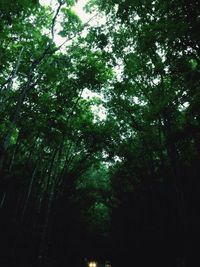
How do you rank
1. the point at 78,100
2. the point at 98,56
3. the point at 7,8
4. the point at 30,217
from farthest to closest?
the point at 30,217, the point at 78,100, the point at 98,56, the point at 7,8

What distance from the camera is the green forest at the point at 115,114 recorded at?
300 inches

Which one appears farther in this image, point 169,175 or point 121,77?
point 169,175

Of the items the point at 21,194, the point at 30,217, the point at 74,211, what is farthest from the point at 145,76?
the point at 74,211

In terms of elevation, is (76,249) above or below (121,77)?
below

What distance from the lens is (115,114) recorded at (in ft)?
55.0

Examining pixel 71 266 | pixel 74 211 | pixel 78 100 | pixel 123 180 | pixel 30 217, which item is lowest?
pixel 71 266

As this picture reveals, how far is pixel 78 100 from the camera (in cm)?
1731

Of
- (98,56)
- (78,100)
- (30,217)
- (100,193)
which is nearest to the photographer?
(98,56)

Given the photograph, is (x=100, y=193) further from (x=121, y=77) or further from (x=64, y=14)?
(x=64, y=14)

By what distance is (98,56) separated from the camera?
47.7 ft

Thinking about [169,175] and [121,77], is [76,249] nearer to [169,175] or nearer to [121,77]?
[169,175]

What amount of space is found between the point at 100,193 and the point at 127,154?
1246cm

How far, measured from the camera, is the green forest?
7609 millimetres

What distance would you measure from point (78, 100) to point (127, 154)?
4.95 m
